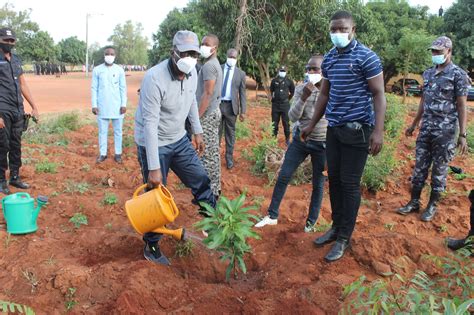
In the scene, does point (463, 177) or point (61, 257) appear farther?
point (463, 177)

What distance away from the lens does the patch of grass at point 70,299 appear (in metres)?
2.79

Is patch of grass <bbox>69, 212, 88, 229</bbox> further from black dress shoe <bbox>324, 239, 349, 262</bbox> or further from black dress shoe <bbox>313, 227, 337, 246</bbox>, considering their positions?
black dress shoe <bbox>324, 239, 349, 262</bbox>

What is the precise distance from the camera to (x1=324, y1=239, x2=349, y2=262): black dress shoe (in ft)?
10.0

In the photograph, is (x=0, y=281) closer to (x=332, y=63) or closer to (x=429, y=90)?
(x=332, y=63)

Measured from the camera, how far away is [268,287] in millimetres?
2904

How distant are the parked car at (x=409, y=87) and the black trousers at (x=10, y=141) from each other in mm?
18544

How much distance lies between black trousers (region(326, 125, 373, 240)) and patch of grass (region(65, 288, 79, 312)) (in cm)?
192

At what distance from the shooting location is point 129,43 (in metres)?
73.5

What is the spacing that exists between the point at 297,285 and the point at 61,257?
192 cm

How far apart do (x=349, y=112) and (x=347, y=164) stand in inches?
14.3

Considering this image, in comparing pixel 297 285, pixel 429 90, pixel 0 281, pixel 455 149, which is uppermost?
pixel 429 90

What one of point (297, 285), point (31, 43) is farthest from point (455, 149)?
point (31, 43)

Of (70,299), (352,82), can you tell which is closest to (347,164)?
(352,82)

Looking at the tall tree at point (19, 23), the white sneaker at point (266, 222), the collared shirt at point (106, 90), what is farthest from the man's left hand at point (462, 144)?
the tall tree at point (19, 23)
